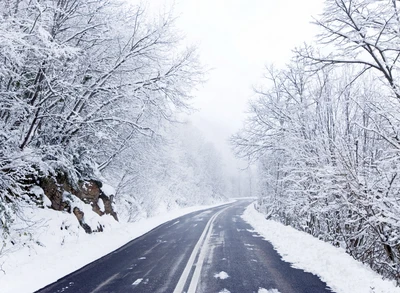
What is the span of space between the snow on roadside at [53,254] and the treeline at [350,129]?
615cm

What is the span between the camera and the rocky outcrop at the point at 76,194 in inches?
404

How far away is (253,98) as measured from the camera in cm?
1476

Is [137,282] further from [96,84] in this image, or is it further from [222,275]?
[96,84]

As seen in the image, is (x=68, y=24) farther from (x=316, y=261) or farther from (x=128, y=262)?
(x=316, y=261)

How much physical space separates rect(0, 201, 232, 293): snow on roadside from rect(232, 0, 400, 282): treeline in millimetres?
6148

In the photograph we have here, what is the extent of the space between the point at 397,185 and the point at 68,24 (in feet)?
32.9

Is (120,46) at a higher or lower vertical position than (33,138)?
higher

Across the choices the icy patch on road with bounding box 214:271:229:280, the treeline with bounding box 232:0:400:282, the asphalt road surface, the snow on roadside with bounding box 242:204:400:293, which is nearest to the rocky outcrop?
the asphalt road surface

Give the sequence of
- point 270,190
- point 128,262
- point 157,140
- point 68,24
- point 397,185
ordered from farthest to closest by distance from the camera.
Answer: point 270,190
point 157,140
point 68,24
point 128,262
point 397,185

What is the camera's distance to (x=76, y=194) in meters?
12.0

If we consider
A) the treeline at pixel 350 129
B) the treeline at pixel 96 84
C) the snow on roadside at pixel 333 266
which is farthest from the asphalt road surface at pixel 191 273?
the treeline at pixel 96 84

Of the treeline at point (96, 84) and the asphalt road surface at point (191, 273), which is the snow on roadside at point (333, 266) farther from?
the treeline at point (96, 84)

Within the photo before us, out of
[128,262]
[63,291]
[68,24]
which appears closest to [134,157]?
[68,24]

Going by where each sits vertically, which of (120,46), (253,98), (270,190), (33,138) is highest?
(120,46)
